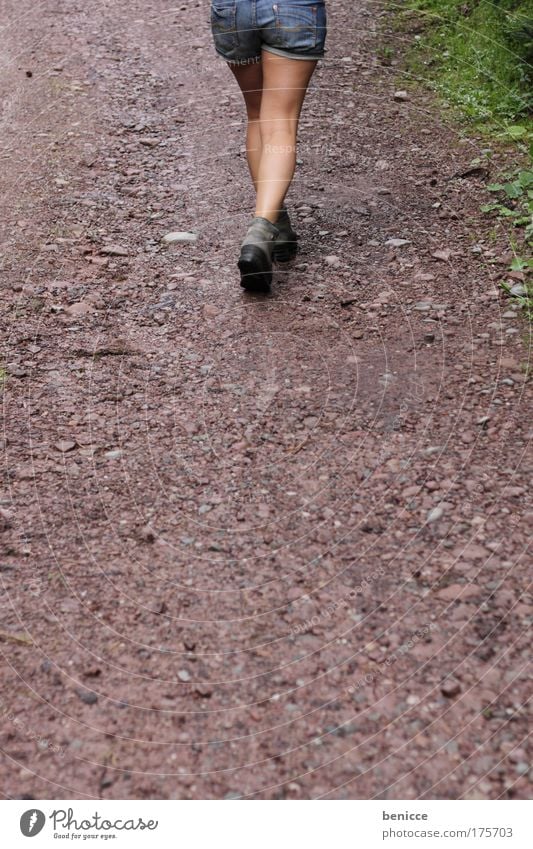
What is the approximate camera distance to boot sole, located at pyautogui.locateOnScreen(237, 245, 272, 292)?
3842 mm

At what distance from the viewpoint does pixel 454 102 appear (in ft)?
18.8

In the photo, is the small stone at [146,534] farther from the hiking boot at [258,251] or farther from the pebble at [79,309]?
the pebble at [79,309]

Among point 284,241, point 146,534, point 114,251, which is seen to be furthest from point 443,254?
point 146,534

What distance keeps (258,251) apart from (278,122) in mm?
617

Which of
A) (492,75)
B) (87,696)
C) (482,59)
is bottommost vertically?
(87,696)

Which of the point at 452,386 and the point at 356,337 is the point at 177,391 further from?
the point at 452,386

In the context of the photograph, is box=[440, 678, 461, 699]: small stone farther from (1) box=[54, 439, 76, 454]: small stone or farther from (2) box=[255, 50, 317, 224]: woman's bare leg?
(2) box=[255, 50, 317, 224]: woman's bare leg

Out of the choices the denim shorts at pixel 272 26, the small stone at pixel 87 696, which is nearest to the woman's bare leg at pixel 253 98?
the denim shorts at pixel 272 26

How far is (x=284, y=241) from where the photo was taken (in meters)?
4.34

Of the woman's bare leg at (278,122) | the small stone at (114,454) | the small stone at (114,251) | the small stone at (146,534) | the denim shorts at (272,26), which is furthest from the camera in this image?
the small stone at (114,251)

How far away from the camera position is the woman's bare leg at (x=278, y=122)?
381 centimetres
